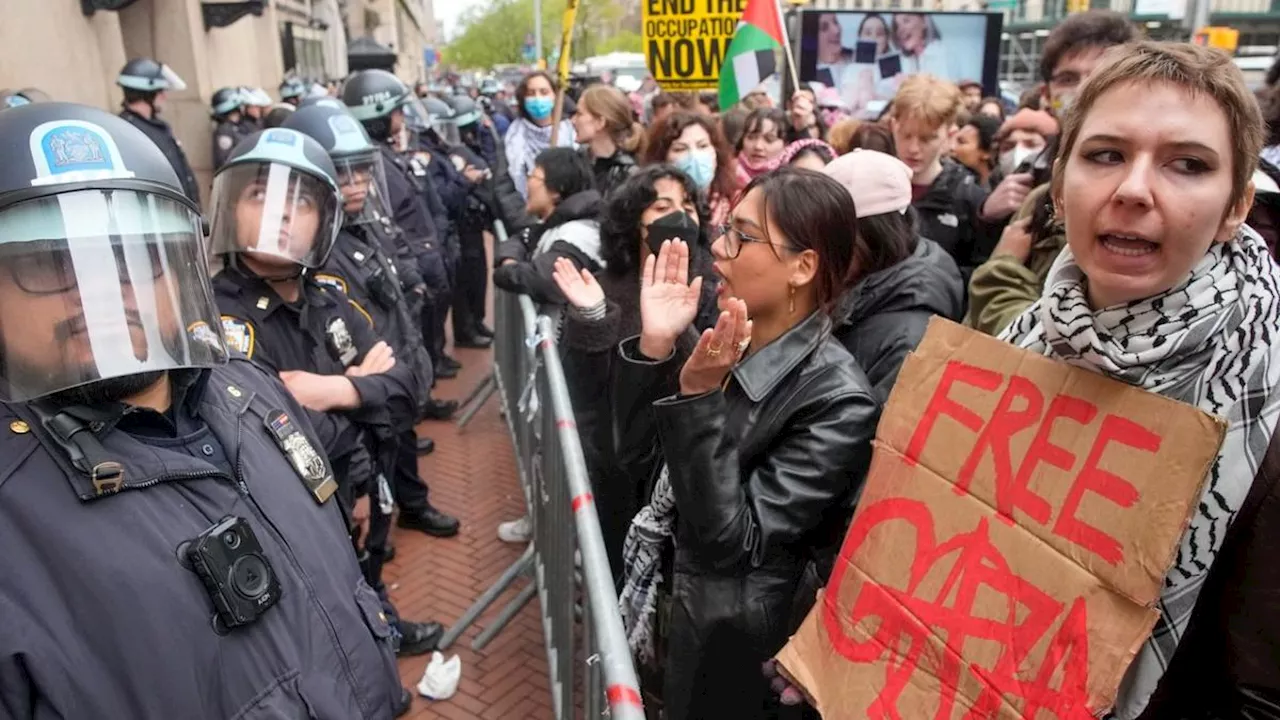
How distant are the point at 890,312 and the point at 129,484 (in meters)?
1.94

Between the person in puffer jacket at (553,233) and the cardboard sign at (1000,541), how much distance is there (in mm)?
2213

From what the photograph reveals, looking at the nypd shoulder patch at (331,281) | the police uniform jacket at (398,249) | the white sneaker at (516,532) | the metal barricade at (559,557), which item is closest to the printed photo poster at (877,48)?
the metal barricade at (559,557)

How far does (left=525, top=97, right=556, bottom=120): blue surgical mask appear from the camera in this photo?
7425 millimetres

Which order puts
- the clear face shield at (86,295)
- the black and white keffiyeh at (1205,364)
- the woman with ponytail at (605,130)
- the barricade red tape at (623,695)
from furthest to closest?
the woman with ponytail at (605,130), the barricade red tape at (623,695), the clear face shield at (86,295), the black and white keffiyeh at (1205,364)

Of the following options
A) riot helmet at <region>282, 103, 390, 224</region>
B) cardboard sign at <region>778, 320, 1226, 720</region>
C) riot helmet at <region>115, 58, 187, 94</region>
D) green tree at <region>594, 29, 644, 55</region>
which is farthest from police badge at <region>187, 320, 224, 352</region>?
green tree at <region>594, 29, 644, 55</region>

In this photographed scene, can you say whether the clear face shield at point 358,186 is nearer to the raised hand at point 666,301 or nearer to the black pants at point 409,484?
the black pants at point 409,484

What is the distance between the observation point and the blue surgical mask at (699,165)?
450cm

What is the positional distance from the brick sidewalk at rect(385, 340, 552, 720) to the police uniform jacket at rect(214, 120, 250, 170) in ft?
16.7

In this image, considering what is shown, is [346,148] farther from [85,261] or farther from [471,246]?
[471,246]

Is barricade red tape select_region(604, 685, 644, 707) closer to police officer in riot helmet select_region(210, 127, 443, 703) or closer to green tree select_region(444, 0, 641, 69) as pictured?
police officer in riot helmet select_region(210, 127, 443, 703)

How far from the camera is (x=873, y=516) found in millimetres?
1655

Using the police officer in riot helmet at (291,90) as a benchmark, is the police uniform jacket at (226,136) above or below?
below

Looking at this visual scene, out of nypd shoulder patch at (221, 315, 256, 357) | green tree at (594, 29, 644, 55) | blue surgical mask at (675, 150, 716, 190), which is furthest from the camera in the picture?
green tree at (594, 29, 644, 55)

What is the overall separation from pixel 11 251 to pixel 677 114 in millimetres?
3678
